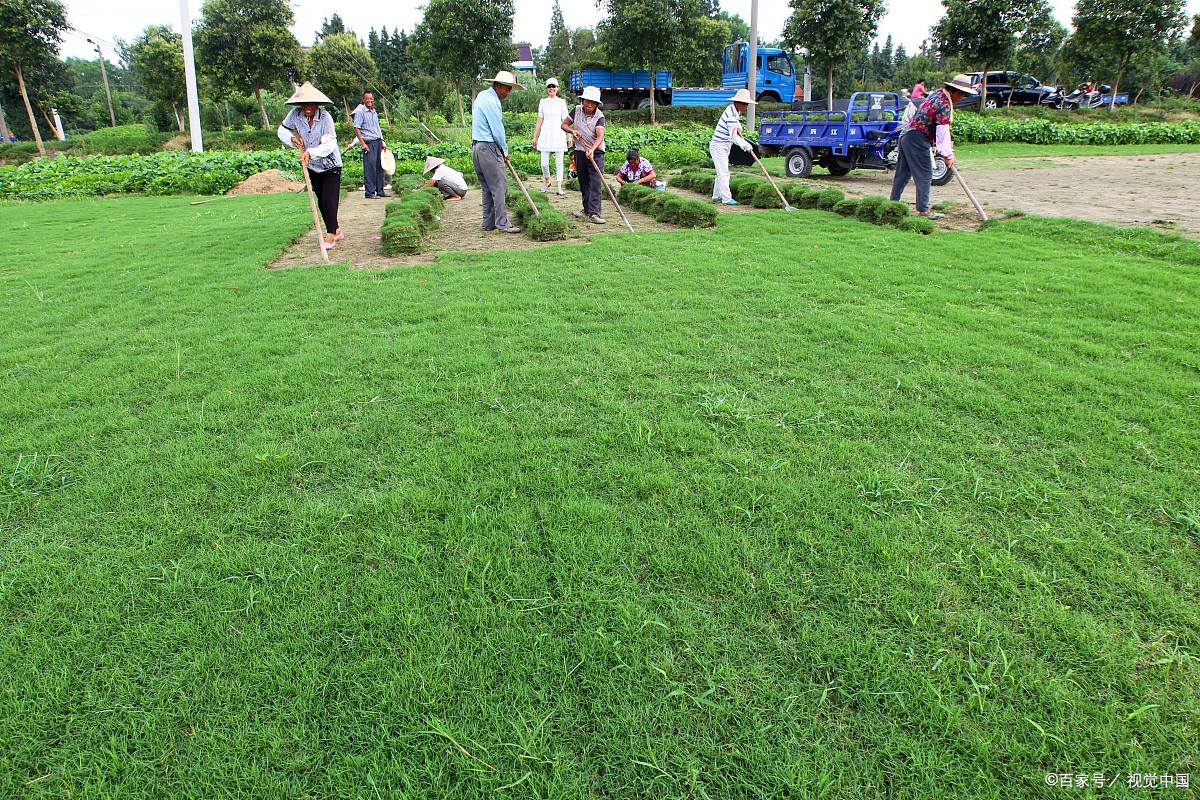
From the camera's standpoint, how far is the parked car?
1142 inches

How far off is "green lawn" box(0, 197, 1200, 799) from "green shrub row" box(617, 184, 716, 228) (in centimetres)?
391

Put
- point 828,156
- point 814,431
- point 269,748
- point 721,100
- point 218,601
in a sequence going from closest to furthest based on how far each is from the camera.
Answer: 1. point 269,748
2. point 218,601
3. point 814,431
4. point 828,156
5. point 721,100

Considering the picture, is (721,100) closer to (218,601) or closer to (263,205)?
(263,205)

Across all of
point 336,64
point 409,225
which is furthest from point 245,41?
point 409,225

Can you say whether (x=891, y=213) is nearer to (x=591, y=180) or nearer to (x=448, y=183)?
(x=591, y=180)

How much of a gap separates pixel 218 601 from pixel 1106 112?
38.3 meters

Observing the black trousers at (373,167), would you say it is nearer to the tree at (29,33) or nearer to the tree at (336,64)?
the tree at (336,64)

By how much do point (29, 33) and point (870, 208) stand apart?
37.4m

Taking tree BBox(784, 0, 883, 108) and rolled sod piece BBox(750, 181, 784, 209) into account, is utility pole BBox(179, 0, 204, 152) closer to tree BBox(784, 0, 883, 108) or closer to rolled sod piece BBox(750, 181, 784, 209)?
rolled sod piece BBox(750, 181, 784, 209)

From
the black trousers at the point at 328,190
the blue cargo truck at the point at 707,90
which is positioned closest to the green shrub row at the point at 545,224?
the black trousers at the point at 328,190

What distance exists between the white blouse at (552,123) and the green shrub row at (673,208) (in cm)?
176

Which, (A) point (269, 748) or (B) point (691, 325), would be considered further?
(B) point (691, 325)

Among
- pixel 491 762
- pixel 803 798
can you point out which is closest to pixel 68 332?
pixel 491 762

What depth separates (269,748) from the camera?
5.56 feet
